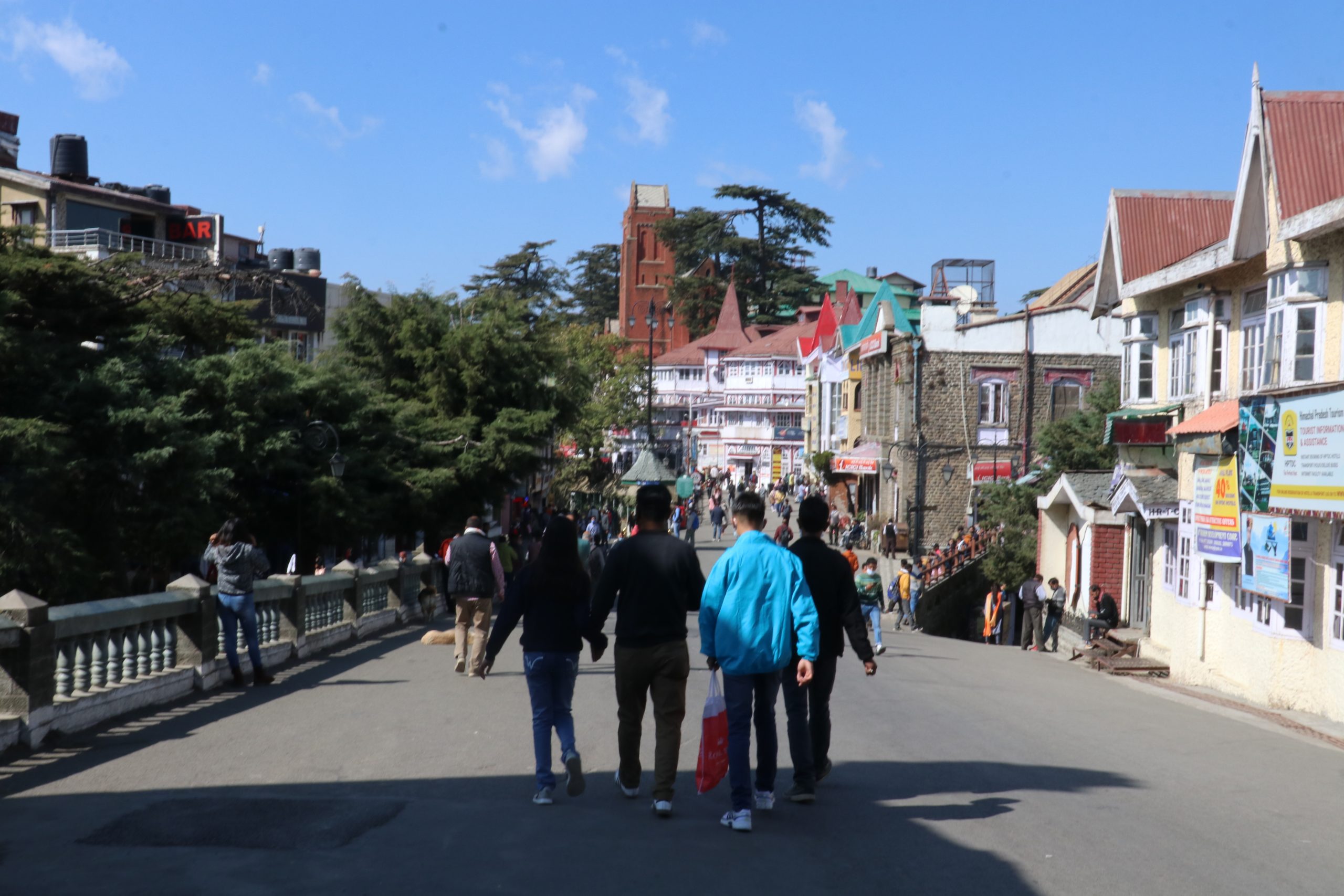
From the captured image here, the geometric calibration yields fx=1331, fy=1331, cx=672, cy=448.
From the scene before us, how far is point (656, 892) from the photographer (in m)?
5.68

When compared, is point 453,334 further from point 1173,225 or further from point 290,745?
point 290,745

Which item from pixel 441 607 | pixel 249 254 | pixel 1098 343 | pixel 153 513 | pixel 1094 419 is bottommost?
pixel 441 607

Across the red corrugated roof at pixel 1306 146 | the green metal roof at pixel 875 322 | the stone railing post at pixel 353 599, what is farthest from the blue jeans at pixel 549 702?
the green metal roof at pixel 875 322

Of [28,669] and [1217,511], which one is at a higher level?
[1217,511]

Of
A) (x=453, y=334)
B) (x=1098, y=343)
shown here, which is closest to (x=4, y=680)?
(x=453, y=334)

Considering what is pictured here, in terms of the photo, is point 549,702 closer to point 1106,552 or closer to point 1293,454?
point 1293,454

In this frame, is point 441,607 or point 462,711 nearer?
point 462,711

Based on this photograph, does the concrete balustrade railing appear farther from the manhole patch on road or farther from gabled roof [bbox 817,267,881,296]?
gabled roof [bbox 817,267,881,296]

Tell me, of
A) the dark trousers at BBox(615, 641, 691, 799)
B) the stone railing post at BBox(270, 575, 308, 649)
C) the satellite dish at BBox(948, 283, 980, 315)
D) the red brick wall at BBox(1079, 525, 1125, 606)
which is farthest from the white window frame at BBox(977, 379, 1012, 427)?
the dark trousers at BBox(615, 641, 691, 799)

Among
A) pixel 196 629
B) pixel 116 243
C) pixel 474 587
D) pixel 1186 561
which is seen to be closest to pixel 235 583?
pixel 196 629

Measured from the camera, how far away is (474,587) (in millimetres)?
13789

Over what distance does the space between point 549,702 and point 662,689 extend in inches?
33.2

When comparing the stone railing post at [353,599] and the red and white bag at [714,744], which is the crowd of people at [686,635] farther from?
the stone railing post at [353,599]

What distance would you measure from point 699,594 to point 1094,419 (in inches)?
1213
